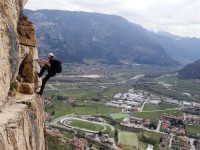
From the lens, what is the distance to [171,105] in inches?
5320

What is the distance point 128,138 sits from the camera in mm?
83000

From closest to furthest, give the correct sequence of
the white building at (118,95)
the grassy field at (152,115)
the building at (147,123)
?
the building at (147,123) < the grassy field at (152,115) < the white building at (118,95)

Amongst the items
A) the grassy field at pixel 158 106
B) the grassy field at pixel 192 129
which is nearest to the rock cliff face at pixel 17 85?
the grassy field at pixel 192 129

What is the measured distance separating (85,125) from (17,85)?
79.3 m

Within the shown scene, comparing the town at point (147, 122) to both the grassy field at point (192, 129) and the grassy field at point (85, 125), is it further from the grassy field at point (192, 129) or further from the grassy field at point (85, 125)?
the grassy field at point (85, 125)

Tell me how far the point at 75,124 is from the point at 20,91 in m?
79.3

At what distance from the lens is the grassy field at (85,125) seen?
92475mm

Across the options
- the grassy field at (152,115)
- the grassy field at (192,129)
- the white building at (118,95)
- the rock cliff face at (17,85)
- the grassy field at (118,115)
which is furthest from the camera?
the white building at (118,95)

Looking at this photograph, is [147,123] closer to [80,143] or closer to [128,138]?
[128,138]

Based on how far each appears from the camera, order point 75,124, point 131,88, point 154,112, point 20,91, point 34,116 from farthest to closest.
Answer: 1. point 131,88
2. point 154,112
3. point 75,124
4. point 20,91
5. point 34,116

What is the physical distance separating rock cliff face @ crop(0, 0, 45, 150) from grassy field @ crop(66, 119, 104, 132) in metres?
73.5

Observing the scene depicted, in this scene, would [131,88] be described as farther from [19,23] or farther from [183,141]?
[19,23]

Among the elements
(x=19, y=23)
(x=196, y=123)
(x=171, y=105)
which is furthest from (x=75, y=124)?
(x=19, y=23)

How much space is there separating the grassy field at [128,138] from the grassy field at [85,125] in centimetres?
772
